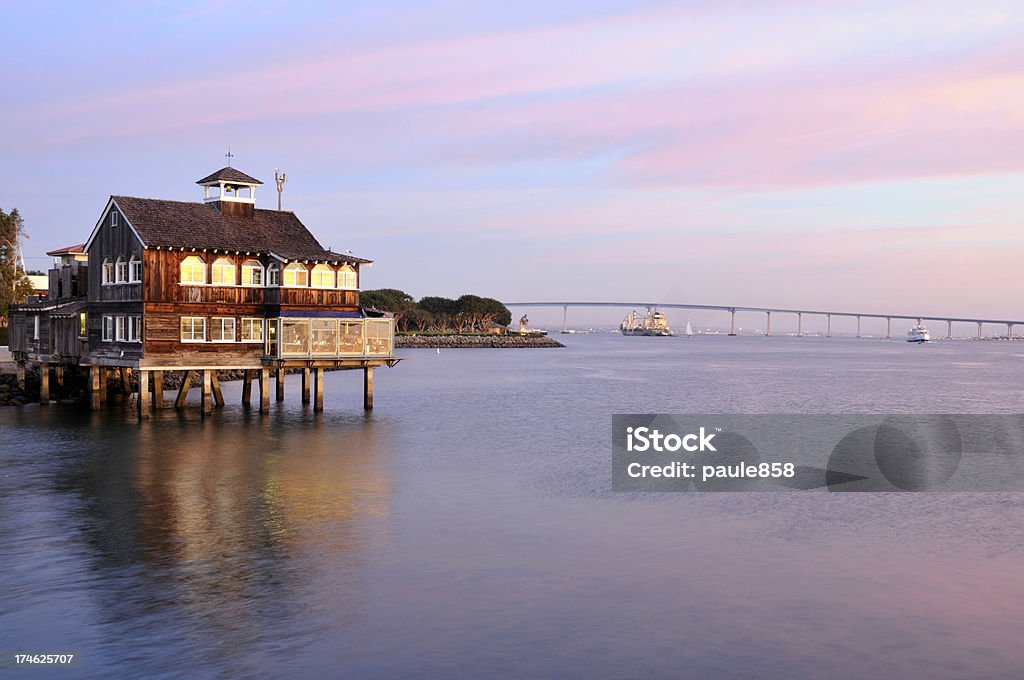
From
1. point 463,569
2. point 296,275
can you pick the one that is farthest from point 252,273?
point 463,569

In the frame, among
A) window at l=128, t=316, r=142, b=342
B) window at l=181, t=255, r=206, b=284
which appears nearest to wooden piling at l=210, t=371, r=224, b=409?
window at l=128, t=316, r=142, b=342

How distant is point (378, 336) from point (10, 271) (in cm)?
6799

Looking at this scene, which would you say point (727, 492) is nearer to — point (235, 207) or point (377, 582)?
point (377, 582)

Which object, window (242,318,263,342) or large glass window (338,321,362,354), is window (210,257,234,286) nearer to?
window (242,318,263,342)

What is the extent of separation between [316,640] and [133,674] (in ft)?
11.3

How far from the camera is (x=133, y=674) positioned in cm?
1736

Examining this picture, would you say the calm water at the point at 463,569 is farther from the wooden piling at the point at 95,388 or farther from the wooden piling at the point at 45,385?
the wooden piling at the point at 45,385

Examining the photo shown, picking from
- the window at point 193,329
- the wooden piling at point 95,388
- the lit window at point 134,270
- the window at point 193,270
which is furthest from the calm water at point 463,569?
the wooden piling at point 95,388

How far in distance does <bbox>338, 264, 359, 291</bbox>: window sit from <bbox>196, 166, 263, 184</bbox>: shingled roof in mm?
7867

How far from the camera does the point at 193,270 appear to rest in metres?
52.8

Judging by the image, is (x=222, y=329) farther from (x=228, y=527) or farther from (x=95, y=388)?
(x=228, y=527)

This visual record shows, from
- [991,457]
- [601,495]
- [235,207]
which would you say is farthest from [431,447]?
[991,457]

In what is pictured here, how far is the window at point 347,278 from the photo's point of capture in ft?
184

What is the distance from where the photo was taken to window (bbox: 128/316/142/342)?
52000mm
